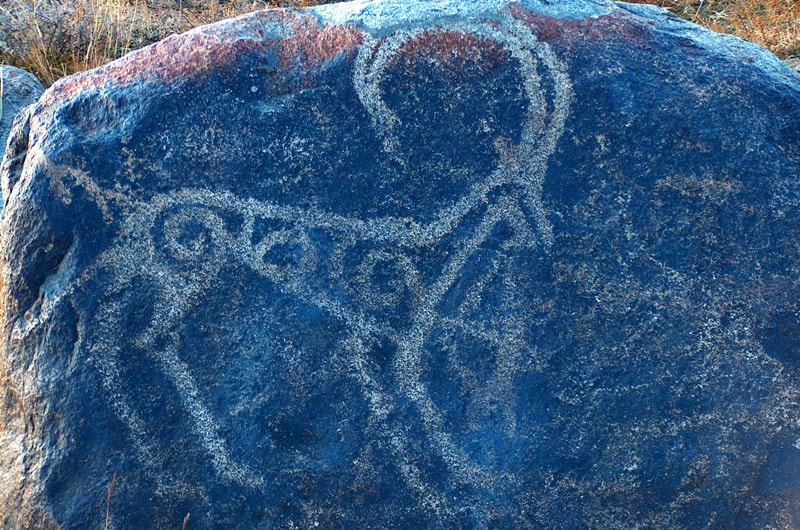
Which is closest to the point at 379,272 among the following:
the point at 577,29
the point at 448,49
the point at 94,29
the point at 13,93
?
the point at 448,49

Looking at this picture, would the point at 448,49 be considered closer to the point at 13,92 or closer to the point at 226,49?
the point at 226,49

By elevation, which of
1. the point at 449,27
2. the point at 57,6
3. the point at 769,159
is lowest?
the point at 57,6

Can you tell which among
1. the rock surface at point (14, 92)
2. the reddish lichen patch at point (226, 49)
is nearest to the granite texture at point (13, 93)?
the rock surface at point (14, 92)

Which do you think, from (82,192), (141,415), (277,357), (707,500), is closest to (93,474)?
(141,415)

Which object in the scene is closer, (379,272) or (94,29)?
(379,272)

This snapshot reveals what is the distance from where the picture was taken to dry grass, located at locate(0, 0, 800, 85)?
416 centimetres

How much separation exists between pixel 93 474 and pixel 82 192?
61 cm

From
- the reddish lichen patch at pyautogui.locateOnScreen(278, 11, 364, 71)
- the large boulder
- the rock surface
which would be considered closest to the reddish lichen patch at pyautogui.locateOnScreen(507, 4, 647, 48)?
the large boulder

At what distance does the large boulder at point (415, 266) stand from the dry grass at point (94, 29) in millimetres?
2451

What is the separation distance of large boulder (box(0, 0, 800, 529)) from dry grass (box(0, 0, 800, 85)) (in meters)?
2.45

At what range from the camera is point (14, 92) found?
12.5 feet

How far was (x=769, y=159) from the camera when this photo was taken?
1.85 metres

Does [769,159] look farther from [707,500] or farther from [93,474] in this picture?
[93,474]

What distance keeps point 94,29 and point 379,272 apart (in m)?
2.97
